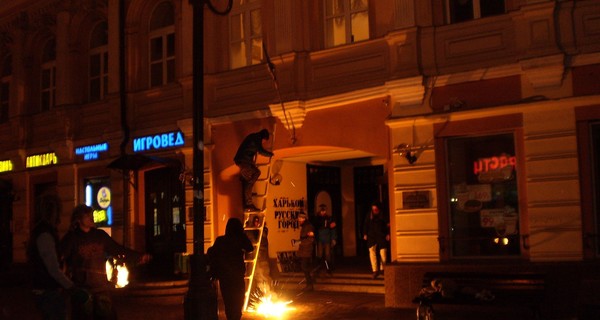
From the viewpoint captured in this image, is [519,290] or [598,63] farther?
[598,63]

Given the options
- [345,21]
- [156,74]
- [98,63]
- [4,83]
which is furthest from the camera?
[4,83]

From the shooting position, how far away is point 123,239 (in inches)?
776

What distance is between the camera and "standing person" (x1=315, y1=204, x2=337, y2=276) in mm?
17875

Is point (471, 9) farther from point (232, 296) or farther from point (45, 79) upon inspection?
point (45, 79)

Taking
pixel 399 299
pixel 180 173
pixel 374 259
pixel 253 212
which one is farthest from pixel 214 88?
pixel 399 299

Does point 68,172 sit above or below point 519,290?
above

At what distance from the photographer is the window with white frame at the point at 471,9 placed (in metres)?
13.7

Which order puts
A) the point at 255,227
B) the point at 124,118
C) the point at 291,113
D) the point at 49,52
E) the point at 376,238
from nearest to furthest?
the point at 255,227 → the point at 291,113 → the point at 376,238 → the point at 124,118 → the point at 49,52

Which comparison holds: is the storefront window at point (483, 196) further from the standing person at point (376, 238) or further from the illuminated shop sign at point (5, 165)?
the illuminated shop sign at point (5, 165)

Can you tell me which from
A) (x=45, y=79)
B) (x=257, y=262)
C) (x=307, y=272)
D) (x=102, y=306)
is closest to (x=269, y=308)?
(x=257, y=262)

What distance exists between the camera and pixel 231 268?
10.8 metres

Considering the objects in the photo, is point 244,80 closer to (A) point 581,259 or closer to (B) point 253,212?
(B) point 253,212

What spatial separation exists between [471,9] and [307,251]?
642cm

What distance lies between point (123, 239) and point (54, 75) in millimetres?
6274
